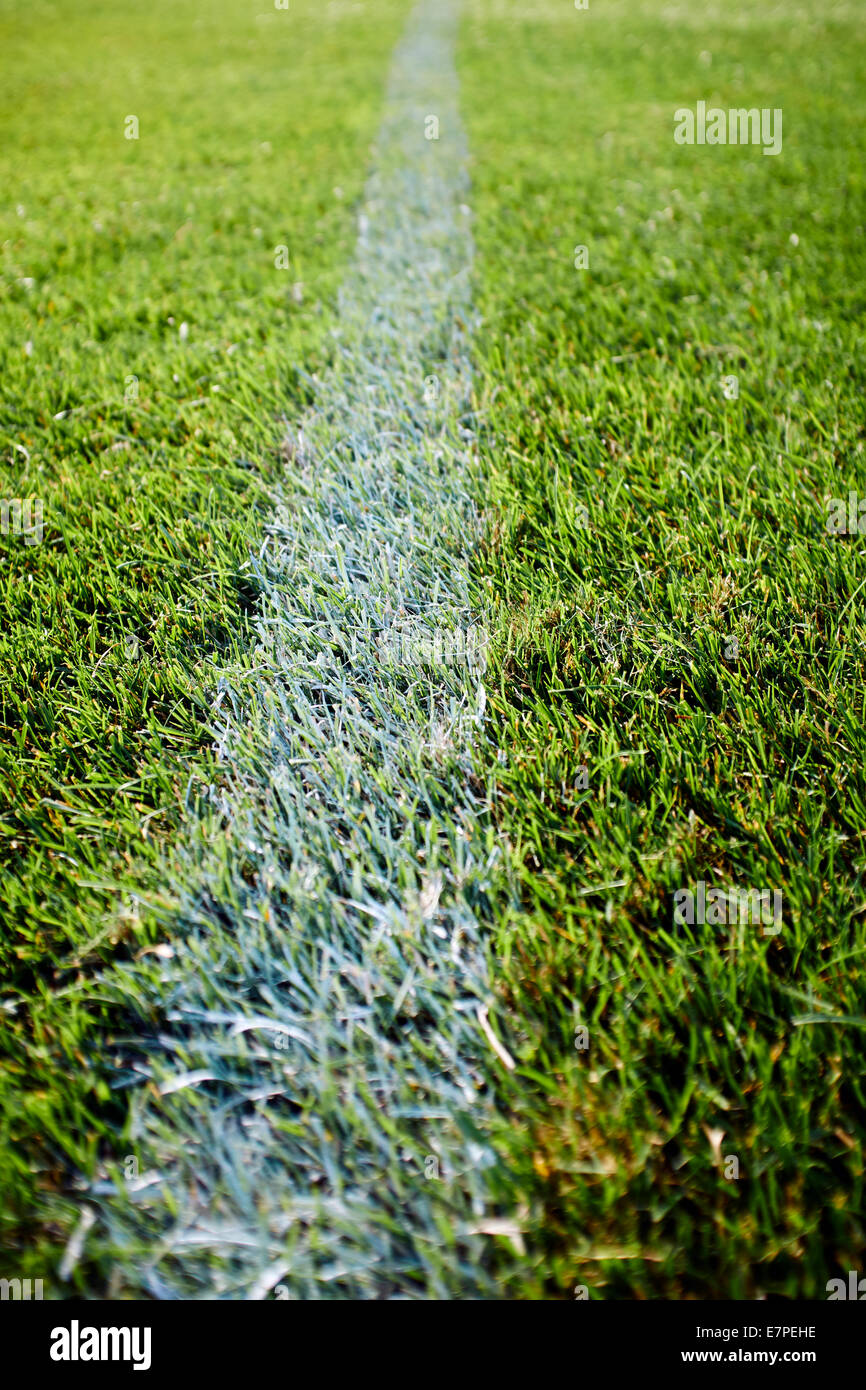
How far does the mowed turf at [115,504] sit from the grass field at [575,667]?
0.01m

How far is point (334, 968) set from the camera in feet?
4.56

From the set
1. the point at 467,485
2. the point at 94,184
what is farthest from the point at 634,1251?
the point at 94,184

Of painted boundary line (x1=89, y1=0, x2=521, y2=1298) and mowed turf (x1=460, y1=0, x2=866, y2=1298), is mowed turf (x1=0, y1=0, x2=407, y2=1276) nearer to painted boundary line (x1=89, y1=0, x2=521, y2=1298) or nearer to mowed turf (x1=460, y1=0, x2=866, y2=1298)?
painted boundary line (x1=89, y1=0, x2=521, y2=1298)

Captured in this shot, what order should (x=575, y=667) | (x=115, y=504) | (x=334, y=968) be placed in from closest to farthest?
(x=334, y=968)
(x=575, y=667)
(x=115, y=504)

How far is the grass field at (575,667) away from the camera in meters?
1.15

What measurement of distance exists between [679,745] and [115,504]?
1838mm

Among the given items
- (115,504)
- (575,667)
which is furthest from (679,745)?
(115,504)

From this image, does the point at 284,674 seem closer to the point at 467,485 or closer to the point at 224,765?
the point at 224,765

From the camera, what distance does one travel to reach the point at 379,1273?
1.09 metres

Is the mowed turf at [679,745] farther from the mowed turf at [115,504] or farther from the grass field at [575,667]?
the mowed turf at [115,504]

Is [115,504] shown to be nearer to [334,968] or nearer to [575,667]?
[575,667]

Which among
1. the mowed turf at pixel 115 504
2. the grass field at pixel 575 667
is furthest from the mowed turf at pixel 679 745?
the mowed turf at pixel 115 504

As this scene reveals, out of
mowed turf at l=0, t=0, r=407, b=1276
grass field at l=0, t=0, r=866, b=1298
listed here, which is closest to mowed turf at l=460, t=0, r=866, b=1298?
grass field at l=0, t=0, r=866, b=1298

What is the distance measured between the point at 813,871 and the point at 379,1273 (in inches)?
36.6
